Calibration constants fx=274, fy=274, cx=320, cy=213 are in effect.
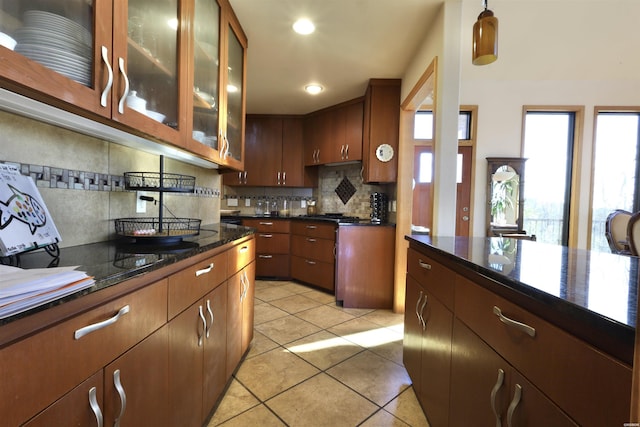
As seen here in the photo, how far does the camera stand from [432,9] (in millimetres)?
1770

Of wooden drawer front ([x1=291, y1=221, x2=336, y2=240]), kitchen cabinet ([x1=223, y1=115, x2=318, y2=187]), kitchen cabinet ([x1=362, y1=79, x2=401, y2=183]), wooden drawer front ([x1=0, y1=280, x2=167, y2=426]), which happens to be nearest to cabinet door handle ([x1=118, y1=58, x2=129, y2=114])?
wooden drawer front ([x1=0, y1=280, x2=167, y2=426])

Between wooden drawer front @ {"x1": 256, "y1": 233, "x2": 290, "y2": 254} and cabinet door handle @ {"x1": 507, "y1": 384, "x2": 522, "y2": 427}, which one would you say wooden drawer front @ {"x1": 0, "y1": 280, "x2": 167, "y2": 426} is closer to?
cabinet door handle @ {"x1": 507, "y1": 384, "x2": 522, "y2": 427}

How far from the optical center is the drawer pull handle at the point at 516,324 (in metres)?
0.63

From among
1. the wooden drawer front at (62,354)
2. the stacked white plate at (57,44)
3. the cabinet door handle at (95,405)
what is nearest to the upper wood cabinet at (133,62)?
the stacked white plate at (57,44)

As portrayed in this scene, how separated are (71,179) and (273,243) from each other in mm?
2736

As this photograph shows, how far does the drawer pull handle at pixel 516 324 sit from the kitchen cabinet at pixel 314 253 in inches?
95.0

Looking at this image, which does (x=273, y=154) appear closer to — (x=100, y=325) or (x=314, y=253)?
(x=314, y=253)

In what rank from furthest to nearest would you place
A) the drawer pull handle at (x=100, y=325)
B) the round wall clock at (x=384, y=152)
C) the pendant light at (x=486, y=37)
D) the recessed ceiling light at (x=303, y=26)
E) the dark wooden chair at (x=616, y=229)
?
the round wall clock at (x=384, y=152)
the dark wooden chair at (x=616, y=229)
the recessed ceiling light at (x=303, y=26)
the pendant light at (x=486, y=37)
the drawer pull handle at (x=100, y=325)

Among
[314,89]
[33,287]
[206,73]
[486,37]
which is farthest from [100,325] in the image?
[314,89]

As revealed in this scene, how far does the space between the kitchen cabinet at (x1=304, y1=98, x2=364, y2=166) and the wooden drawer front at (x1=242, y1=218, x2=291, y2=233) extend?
952 mm

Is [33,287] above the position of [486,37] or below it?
below

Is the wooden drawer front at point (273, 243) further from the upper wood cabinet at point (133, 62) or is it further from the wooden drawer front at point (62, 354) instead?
the wooden drawer front at point (62, 354)

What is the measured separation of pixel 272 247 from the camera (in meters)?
3.73

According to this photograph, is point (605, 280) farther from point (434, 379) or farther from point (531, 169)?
point (531, 169)
